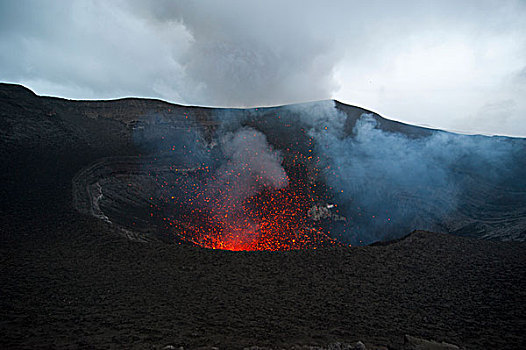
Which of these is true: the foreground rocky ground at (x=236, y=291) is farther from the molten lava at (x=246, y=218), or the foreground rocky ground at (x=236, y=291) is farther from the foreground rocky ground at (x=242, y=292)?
the molten lava at (x=246, y=218)

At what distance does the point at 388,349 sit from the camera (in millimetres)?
4590

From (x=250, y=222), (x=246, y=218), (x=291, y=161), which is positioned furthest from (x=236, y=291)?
(x=291, y=161)

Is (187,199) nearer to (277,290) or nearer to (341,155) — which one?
(277,290)

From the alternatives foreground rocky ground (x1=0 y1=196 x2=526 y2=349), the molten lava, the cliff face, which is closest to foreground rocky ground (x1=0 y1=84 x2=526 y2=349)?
foreground rocky ground (x1=0 y1=196 x2=526 y2=349)

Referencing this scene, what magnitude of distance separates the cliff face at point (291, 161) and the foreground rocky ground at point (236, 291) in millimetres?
2417

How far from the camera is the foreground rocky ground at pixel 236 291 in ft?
16.3

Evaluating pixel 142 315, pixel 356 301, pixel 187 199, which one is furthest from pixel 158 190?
pixel 356 301

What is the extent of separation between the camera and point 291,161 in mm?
21109

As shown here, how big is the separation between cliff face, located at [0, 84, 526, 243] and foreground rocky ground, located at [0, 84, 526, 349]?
242 cm

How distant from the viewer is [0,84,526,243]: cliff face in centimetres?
1273

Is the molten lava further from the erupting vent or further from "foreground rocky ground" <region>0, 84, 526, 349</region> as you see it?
"foreground rocky ground" <region>0, 84, 526, 349</region>

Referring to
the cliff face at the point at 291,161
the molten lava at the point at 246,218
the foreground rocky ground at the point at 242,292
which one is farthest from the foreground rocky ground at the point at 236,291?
the molten lava at the point at 246,218

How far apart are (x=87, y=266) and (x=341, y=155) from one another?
17929 millimetres

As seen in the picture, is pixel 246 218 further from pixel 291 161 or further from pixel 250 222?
pixel 291 161
